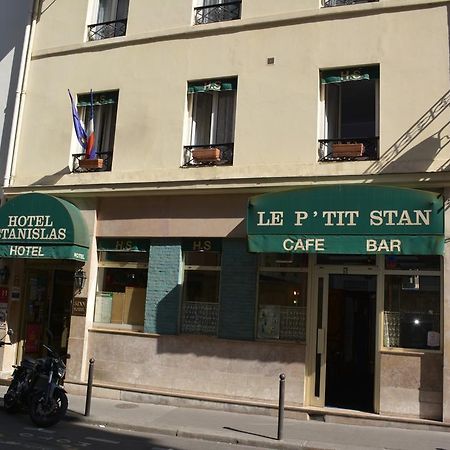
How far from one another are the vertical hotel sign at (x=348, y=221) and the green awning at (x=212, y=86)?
2.81 meters

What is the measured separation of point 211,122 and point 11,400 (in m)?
6.54

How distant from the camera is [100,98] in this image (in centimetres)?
1277

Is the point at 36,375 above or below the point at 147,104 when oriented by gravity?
below

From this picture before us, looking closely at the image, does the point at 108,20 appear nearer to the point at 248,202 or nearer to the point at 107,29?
the point at 107,29

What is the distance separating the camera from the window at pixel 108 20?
512 inches

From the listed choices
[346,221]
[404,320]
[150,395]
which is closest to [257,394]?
[150,395]

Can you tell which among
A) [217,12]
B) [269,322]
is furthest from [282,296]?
[217,12]

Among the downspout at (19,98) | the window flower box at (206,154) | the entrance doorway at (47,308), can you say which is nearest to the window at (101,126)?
the downspout at (19,98)

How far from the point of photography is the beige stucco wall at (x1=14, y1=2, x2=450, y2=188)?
10109 mm

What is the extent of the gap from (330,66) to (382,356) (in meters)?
5.46

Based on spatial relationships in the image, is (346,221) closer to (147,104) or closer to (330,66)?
(330,66)

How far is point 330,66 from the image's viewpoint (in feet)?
35.3

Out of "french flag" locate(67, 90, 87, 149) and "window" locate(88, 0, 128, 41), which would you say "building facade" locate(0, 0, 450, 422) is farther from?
"french flag" locate(67, 90, 87, 149)

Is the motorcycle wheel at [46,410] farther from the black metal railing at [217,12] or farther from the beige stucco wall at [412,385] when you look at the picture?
the black metal railing at [217,12]
